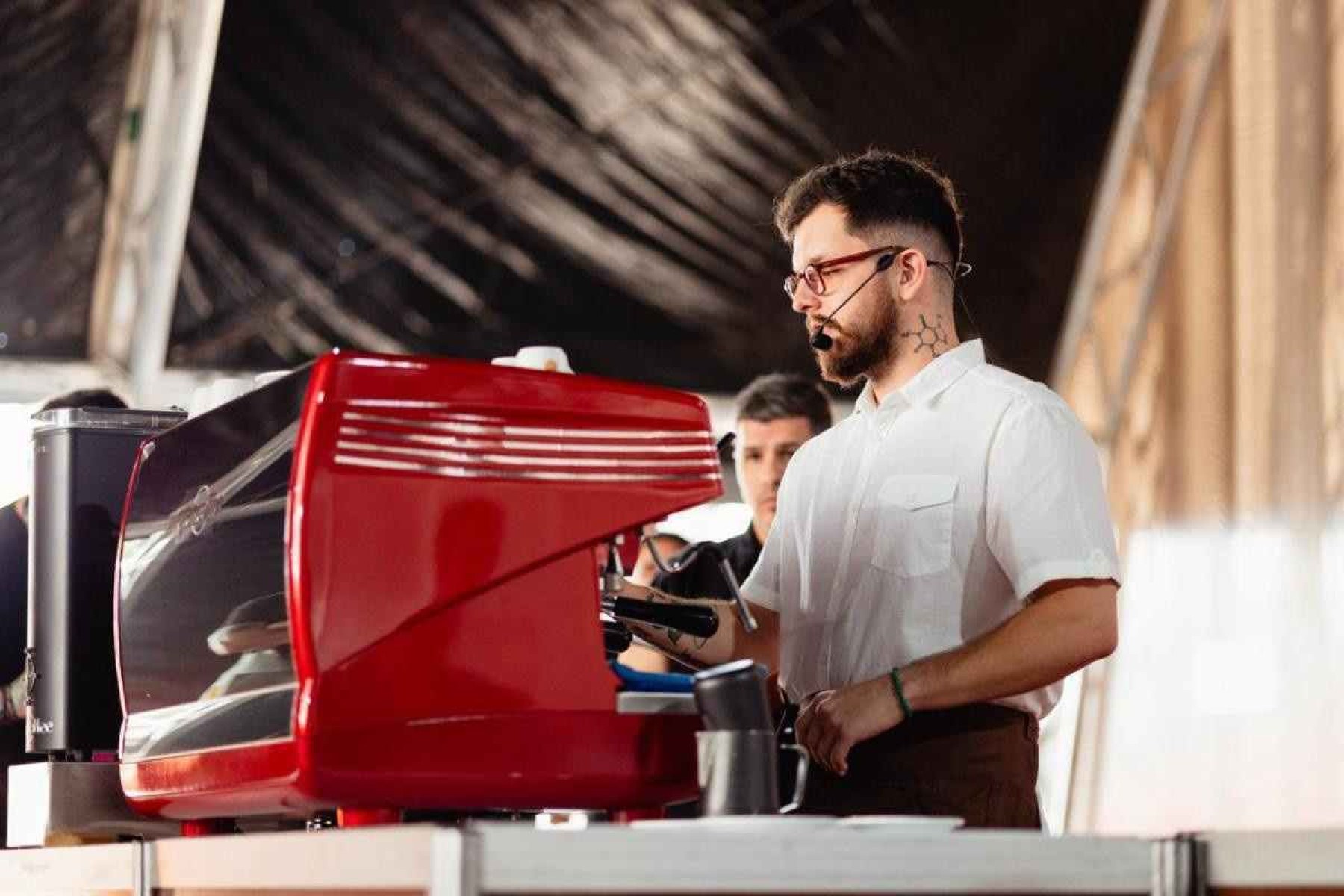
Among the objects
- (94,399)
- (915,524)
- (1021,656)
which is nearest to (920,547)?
(915,524)

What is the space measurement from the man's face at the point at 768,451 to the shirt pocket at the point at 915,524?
1477 millimetres

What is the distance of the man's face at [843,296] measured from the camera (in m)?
2.18

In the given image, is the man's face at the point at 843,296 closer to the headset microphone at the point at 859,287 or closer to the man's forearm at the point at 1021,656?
the headset microphone at the point at 859,287

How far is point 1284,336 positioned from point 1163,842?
18.1ft

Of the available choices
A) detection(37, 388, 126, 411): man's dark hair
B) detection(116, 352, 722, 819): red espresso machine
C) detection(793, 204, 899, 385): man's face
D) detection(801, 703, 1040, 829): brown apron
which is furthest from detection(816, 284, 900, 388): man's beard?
detection(37, 388, 126, 411): man's dark hair

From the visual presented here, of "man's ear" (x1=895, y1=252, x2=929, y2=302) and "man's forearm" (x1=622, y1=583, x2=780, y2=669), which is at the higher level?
"man's ear" (x1=895, y1=252, x2=929, y2=302)

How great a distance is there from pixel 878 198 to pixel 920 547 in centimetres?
39

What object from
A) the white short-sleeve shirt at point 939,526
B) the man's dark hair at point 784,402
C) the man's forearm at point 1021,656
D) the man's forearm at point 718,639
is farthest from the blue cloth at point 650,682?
the man's dark hair at point 784,402

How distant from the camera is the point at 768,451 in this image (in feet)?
12.1

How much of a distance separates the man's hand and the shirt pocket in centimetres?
19

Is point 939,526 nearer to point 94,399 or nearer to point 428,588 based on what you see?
point 428,588

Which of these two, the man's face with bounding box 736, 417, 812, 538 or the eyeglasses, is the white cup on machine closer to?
the eyeglasses

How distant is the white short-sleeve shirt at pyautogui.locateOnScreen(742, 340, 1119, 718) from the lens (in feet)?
6.64

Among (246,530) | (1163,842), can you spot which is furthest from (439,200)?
(1163,842)
